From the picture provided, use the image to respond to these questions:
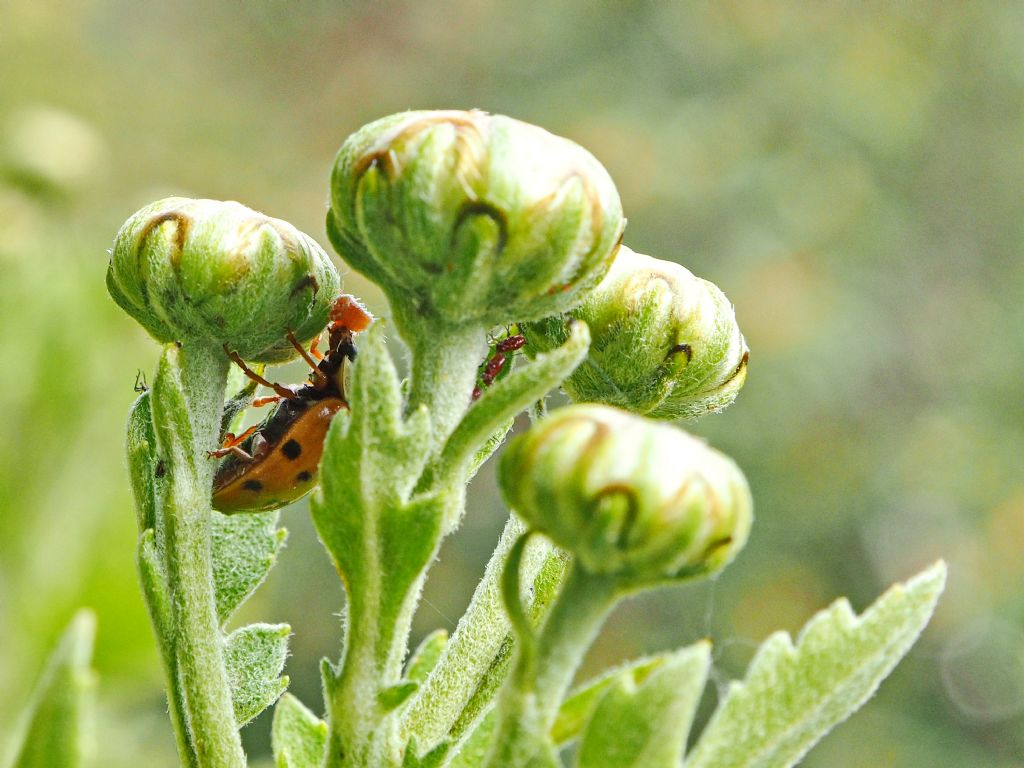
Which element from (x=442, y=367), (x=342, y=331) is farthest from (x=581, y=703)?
(x=342, y=331)

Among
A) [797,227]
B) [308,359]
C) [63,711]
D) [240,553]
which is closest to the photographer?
[63,711]

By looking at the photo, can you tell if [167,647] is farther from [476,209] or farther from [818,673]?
[818,673]

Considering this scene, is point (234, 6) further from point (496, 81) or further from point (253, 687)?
point (253, 687)

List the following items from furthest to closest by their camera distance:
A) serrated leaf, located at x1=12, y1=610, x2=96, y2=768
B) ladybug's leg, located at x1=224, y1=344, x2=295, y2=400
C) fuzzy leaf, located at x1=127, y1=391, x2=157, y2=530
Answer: ladybug's leg, located at x1=224, y1=344, x2=295, y2=400, fuzzy leaf, located at x1=127, y1=391, x2=157, y2=530, serrated leaf, located at x1=12, y1=610, x2=96, y2=768

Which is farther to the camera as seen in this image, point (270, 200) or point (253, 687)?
point (270, 200)

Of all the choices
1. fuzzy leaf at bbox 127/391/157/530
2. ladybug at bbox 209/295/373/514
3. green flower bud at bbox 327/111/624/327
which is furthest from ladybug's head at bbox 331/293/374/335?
green flower bud at bbox 327/111/624/327

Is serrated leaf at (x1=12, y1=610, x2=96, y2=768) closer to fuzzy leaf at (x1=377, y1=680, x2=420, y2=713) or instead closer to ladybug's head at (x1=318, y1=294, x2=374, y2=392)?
fuzzy leaf at (x1=377, y1=680, x2=420, y2=713)

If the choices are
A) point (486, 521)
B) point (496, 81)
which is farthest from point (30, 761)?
point (496, 81)
